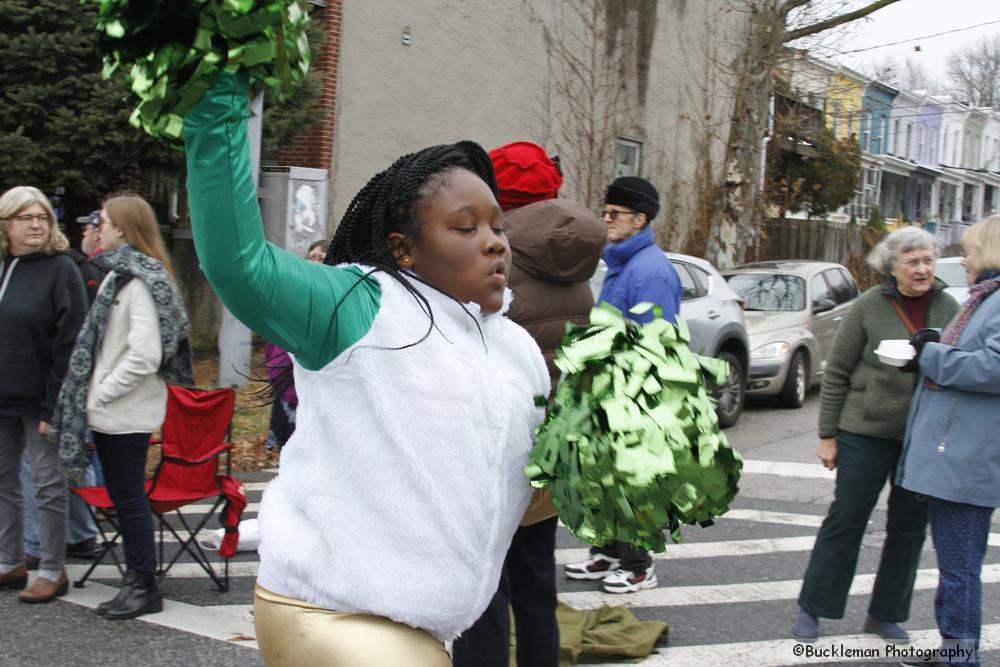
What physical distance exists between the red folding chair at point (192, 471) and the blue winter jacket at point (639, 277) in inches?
81.4

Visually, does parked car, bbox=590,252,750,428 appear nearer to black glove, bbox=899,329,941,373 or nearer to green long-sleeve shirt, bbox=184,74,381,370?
black glove, bbox=899,329,941,373

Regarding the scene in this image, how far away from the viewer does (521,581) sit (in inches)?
126

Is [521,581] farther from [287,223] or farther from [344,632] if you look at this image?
[287,223]

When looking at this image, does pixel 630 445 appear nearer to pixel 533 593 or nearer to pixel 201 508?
pixel 533 593

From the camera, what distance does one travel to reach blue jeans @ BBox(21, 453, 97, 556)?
5715 mm

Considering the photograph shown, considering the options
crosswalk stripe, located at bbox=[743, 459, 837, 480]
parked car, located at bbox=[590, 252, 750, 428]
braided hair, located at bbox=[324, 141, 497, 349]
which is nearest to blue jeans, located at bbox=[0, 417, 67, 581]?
braided hair, located at bbox=[324, 141, 497, 349]

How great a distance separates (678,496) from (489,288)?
566 millimetres

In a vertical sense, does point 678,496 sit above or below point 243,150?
below

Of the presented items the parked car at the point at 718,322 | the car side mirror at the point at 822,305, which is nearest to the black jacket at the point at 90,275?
the parked car at the point at 718,322

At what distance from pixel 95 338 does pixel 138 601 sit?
4.06 ft

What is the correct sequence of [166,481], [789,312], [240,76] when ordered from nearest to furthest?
[240,76], [166,481], [789,312]

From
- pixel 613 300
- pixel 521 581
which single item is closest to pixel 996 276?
pixel 613 300

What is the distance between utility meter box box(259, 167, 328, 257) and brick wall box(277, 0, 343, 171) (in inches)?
84.7

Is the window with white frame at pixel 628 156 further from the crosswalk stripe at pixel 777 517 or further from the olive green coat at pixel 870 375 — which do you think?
the olive green coat at pixel 870 375
